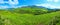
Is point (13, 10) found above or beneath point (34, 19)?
above

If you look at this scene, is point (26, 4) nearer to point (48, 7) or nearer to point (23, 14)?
point (23, 14)

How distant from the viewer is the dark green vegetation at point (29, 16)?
1725 millimetres

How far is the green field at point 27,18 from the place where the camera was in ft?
5.65

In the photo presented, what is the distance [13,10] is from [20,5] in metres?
0.12

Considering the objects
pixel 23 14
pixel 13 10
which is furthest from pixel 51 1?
pixel 13 10

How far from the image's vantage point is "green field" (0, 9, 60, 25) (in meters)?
1.72

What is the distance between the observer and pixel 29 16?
1746mm

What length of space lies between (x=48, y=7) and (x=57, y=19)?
0.69 feet

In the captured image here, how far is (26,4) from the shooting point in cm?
179

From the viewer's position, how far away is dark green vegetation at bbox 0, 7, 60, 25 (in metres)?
1.72

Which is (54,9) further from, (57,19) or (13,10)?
(13,10)

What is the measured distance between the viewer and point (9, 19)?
1.73 metres

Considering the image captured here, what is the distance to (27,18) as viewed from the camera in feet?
5.72

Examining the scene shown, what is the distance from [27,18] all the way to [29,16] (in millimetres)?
38
